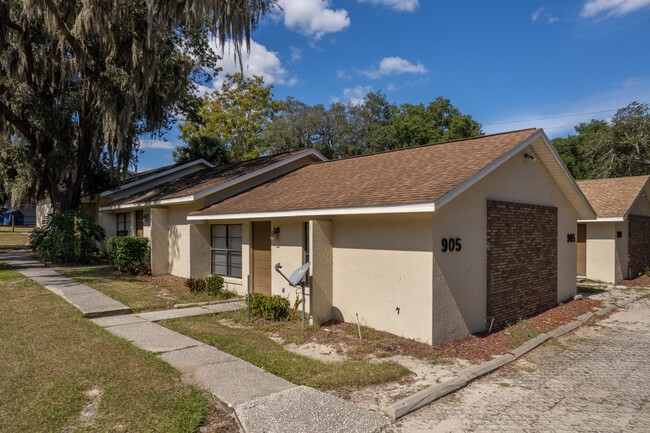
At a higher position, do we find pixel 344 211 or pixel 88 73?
Result: pixel 88 73

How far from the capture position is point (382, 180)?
920 cm

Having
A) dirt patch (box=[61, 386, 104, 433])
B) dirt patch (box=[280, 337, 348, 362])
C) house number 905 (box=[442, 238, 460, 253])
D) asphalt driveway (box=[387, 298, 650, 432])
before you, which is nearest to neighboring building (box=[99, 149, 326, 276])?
dirt patch (box=[280, 337, 348, 362])

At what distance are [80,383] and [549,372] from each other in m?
6.75

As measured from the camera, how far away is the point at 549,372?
631 centimetres

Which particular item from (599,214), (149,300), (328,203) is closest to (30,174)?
(149,300)

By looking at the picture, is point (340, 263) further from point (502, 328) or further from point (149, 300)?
point (149, 300)

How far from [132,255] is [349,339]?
10.8 metres

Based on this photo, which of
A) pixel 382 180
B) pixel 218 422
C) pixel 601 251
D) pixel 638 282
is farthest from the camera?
pixel 601 251

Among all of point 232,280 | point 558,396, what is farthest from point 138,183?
point 558,396

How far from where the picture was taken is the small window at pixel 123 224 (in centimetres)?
1900

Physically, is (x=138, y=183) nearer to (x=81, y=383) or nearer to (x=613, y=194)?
(x=81, y=383)

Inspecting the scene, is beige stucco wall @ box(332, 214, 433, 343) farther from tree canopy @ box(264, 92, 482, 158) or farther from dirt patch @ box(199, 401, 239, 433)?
tree canopy @ box(264, 92, 482, 158)

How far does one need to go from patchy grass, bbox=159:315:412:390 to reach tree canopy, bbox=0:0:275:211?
34.5 feet

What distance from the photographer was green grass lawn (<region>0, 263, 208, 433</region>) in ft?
14.0
